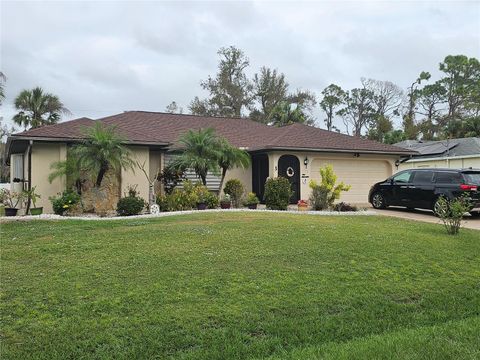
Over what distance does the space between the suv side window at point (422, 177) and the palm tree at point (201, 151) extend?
22.4 feet

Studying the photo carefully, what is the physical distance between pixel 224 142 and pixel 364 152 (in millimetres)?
7195

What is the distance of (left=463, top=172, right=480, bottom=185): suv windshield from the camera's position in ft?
44.0

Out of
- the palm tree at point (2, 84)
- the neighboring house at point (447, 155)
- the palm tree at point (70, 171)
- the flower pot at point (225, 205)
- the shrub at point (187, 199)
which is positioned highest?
the palm tree at point (2, 84)

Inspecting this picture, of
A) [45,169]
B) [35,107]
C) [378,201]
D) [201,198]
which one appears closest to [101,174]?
[45,169]

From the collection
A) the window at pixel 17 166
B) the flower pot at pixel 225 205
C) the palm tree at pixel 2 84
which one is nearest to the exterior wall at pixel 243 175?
the flower pot at pixel 225 205

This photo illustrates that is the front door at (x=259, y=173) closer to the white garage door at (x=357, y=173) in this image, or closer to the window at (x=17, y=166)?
the white garage door at (x=357, y=173)

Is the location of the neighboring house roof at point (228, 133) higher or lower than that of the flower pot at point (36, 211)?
higher

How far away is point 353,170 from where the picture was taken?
65.4 ft

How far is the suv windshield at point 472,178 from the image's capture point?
44.0 ft

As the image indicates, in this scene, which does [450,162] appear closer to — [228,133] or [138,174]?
[228,133]

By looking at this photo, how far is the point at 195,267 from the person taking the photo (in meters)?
6.01

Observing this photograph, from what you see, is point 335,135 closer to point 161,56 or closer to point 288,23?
point 288,23

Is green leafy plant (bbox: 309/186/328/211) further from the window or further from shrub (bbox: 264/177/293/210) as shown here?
the window

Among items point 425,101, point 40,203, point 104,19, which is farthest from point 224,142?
point 425,101
